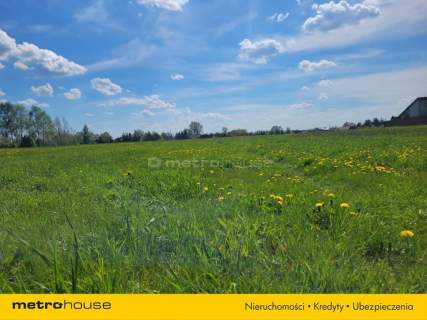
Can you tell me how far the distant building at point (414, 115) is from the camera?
57281 millimetres

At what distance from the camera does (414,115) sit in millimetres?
68250

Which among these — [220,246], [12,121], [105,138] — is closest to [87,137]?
[105,138]

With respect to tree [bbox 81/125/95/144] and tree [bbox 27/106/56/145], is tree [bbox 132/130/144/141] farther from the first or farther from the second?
tree [bbox 27/106/56/145]

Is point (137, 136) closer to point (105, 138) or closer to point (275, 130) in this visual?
point (105, 138)

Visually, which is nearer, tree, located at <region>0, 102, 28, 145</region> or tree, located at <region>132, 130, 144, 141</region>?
tree, located at <region>0, 102, 28, 145</region>

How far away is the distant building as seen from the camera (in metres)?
57.3
